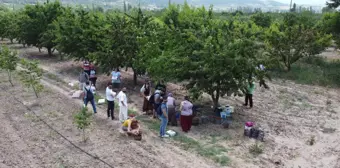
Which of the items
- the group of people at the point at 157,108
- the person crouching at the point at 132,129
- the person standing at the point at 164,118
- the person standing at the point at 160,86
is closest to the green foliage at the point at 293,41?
the group of people at the point at 157,108

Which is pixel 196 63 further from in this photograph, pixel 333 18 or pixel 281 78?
pixel 333 18

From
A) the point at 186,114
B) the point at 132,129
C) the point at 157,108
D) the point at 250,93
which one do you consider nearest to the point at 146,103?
the point at 157,108

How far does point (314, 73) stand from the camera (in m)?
22.0

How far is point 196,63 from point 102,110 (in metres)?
4.74

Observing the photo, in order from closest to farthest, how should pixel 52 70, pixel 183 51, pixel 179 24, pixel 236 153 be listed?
pixel 236 153 → pixel 183 51 → pixel 179 24 → pixel 52 70

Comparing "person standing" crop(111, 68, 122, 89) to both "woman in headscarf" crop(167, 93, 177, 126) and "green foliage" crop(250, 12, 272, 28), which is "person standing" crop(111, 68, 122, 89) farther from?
"green foliage" crop(250, 12, 272, 28)

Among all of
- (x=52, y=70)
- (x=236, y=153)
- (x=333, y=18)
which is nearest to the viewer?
(x=236, y=153)

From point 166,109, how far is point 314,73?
14.1 metres

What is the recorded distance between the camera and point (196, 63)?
1288 cm

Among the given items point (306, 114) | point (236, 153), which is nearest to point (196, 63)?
point (236, 153)

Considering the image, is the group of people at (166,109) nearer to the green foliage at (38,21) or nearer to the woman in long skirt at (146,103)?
the woman in long skirt at (146,103)

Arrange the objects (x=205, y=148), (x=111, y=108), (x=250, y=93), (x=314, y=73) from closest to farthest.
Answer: (x=205, y=148), (x=111, y=108), (x=250, y=93), (x=314, y=73)

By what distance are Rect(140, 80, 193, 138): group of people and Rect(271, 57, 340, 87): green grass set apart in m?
10.7

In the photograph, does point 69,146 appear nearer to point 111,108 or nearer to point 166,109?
point 111,108
